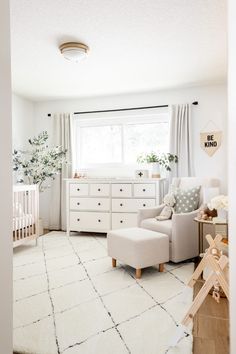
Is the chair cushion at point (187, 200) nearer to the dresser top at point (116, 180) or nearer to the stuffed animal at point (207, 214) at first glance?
the stuffed animal at point (207, 214)

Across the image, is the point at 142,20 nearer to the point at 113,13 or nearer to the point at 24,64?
the point at 113,13

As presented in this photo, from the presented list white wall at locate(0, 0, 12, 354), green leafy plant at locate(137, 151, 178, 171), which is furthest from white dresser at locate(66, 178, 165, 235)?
white wall at locate(0, 0, 12, 354)

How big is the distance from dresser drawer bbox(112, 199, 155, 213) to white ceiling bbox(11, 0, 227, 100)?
1783 mm

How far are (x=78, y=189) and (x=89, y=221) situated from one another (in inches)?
21.7

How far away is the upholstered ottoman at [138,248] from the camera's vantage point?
2740 millimetres

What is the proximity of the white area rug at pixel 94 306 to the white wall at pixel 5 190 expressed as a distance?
63cm

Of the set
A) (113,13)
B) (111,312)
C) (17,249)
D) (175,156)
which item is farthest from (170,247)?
(113,13)

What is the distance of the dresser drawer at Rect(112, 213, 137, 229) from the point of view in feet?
14.1

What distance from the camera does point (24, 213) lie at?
12.5 feet

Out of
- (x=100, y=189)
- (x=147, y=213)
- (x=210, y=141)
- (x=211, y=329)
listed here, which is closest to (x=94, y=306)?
(x=211, y=329)

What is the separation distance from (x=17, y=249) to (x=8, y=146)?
3049 mm

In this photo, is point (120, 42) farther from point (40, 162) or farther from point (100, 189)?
point (40, 162)

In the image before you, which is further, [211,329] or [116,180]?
[116,180]

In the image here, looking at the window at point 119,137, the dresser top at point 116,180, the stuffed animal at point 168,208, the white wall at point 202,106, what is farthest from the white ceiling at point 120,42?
the stuffed animal at point 168,208
